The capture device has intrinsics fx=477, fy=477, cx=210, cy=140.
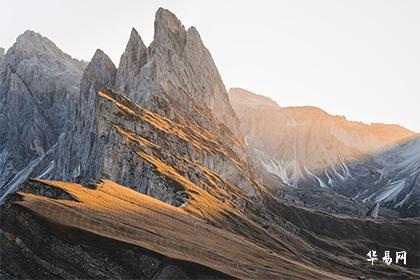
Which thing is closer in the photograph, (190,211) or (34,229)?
(34,229)

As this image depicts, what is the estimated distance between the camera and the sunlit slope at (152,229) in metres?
44.3

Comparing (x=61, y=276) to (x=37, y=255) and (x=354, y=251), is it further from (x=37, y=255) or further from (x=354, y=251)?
(x=354, y=251)

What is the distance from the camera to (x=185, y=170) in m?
149

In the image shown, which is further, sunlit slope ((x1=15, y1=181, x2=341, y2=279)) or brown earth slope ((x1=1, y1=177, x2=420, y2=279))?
sunlit slope ((x1=15, y1=181, x2=341, y2=279))

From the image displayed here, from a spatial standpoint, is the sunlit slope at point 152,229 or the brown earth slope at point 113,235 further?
the sunlit slope at point 152,229

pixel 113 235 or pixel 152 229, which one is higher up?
pixel 113 235

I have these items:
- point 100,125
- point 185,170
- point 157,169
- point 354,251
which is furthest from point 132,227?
point 354,251

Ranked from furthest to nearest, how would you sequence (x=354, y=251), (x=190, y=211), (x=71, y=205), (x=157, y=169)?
(x=354, y=251)
(x=157, y=169)
(x=190, y=211)
(x=71, y=205)

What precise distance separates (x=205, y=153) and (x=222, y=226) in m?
94.0

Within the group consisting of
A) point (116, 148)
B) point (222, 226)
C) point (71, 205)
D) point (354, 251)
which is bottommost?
point (354, 251)

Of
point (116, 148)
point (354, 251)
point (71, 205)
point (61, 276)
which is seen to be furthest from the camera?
point (354, 251)

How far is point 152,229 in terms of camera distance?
5441cm

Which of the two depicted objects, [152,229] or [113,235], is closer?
[113,235]

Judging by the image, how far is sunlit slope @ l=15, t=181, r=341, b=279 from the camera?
4428cm
